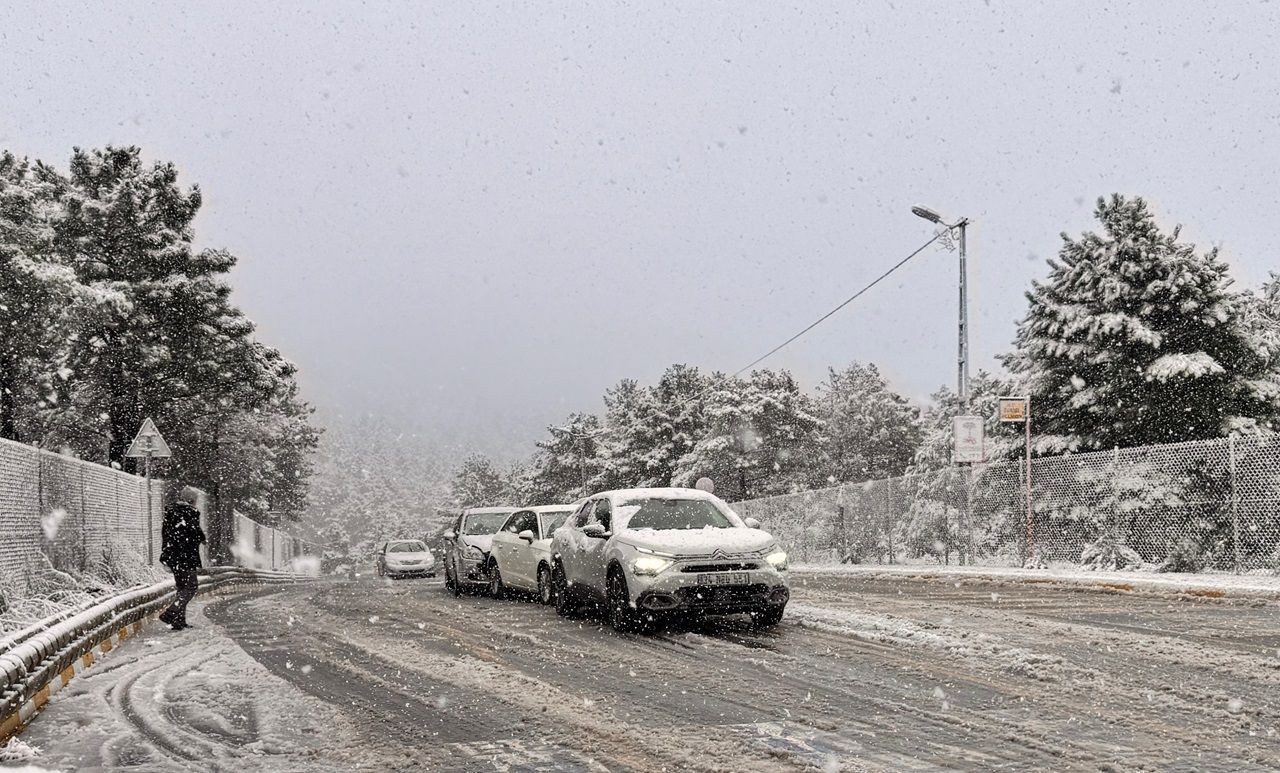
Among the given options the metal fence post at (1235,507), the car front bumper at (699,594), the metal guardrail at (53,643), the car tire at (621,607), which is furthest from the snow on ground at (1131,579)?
the metal guardrail at (53,643)

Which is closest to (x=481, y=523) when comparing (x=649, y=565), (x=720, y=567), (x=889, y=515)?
(x=649, y=565)

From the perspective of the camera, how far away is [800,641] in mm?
9391

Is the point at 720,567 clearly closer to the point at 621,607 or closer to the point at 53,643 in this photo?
the point at 621,607

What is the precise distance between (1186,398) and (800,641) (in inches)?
636

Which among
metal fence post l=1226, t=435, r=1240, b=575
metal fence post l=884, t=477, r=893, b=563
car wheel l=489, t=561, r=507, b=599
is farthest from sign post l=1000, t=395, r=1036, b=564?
car wheel l=489, t=561, r=507, b=599

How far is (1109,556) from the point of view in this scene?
61.2 feet

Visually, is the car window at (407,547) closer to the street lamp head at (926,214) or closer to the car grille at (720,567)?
the street lamp head at (926,214)

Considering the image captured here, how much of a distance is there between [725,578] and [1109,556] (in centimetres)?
1124

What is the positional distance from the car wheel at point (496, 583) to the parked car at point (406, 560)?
63.4 ft

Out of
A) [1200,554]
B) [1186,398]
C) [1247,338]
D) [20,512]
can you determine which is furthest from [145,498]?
[1247,338]

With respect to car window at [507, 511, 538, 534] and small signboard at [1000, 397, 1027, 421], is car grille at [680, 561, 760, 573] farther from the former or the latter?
small signboard at [1000, 397, 1027, 421]

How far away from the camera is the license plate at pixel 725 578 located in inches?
397

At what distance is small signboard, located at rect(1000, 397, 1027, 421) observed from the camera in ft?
70.1

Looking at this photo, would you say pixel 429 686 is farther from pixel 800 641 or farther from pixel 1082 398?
pixel 1082 398
